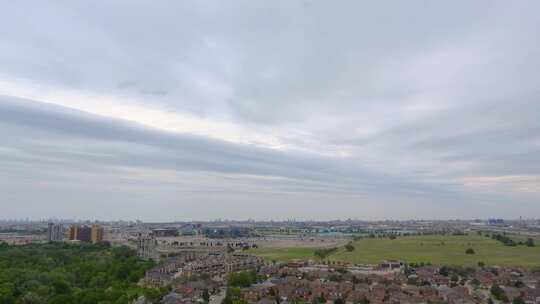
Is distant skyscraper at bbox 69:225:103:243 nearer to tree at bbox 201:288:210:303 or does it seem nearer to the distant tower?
the distant tower

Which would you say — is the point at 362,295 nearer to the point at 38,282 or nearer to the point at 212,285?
the point at 212,285

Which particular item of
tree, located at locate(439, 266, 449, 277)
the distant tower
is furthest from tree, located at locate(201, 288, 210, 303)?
the distant tower

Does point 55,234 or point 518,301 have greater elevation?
point 55,234

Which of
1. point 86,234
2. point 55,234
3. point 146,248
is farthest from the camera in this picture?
point 55,234

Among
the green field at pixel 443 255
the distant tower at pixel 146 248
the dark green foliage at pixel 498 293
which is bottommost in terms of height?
the dark green foliage at pixel 498 293

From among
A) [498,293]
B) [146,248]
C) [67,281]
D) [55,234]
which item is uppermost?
[55,234]

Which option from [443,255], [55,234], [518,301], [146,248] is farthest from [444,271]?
[55,234]

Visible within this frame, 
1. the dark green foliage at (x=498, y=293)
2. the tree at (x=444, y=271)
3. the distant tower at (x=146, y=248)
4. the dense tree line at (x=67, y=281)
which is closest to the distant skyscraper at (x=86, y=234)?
the distant tower at (x=146, y=248)

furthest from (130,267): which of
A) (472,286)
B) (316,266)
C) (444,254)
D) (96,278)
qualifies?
(444,254)

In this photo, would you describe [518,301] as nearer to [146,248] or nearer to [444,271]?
[444,271]

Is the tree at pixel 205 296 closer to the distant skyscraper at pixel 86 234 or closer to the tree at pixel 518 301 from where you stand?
the tree at pixel 518 301
